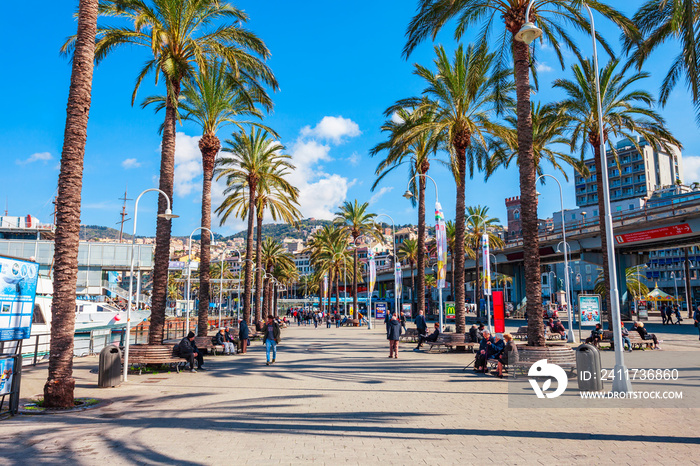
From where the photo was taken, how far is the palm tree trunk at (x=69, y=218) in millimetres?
9539

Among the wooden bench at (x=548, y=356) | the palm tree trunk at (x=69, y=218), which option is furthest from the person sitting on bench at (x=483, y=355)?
the palm tree trunk at (x=69, y=218)

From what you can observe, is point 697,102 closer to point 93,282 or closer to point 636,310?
point 636,310

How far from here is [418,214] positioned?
1046 inches

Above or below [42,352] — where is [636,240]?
above

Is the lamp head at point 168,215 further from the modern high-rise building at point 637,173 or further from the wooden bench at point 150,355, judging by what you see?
the modern high-rise building at point 637,173

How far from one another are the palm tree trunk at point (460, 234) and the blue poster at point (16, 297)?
15.2m

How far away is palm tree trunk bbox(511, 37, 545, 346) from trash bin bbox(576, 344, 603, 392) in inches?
90.4

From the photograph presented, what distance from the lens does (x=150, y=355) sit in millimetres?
14547

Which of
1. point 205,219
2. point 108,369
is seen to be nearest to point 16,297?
point 108,369

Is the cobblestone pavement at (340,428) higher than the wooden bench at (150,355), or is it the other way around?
the wooden bench at (150,355)

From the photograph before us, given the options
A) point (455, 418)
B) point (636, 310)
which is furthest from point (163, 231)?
point (636, 310)

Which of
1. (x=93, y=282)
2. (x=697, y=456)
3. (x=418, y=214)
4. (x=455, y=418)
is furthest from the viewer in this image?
(x=93, y=282)

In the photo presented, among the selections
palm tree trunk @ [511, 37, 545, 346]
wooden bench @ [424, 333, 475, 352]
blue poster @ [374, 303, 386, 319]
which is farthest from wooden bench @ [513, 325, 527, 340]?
blue poster @ [374, 303, 386, 319]

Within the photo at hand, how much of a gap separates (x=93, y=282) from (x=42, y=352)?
125ft
